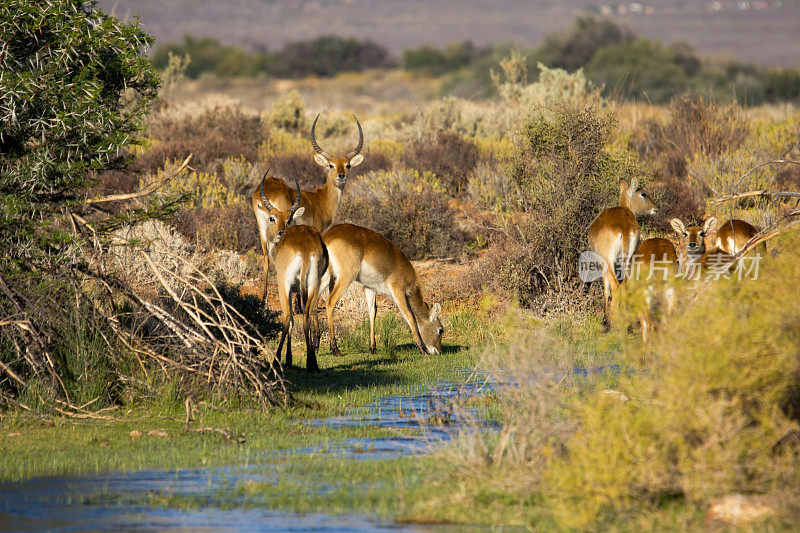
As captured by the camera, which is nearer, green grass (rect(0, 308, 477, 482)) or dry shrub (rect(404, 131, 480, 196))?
green grass (rect(0, 308, 477, 482))

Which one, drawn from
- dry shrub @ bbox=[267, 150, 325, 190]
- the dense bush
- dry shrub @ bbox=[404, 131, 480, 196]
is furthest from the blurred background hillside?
dry shrub @ bbox=[267, 150, 325, 190]

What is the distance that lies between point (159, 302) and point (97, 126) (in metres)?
2.31

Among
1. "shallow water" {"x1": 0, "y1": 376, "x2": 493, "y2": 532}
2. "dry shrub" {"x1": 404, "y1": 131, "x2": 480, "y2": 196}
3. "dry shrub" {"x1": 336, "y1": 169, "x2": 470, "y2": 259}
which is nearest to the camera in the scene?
"shallow water" {"x1": 0, "y1": 376, "x2": 493, "y2": 532}

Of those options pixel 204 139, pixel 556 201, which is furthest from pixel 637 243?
pixel 204 139

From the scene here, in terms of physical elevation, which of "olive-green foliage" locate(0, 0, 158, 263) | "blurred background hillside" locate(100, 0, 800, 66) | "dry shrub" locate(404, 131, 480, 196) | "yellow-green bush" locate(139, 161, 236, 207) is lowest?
"yellow-green bush" locate(139, 161, 236, 207)

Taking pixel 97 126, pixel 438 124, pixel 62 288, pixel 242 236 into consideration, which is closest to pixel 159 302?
pixel 62 288

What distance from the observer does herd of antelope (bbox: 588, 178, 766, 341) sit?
44.5 ft

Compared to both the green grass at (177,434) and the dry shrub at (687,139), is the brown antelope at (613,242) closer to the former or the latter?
the green grass at (177,434)

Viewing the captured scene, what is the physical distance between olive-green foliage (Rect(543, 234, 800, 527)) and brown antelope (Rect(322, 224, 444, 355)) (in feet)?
25.8

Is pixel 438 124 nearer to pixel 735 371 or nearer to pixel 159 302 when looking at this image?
pixel 159 302

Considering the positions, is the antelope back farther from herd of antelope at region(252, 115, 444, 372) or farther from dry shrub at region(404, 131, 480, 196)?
dry shrub at region(404, 131, 480, 196)

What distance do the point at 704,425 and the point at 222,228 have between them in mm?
16672

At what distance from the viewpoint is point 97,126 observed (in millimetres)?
10172

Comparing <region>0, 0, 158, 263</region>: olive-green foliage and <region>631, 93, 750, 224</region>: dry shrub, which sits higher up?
<region>0, 0, 158, 263</region>: olive-green foliage
